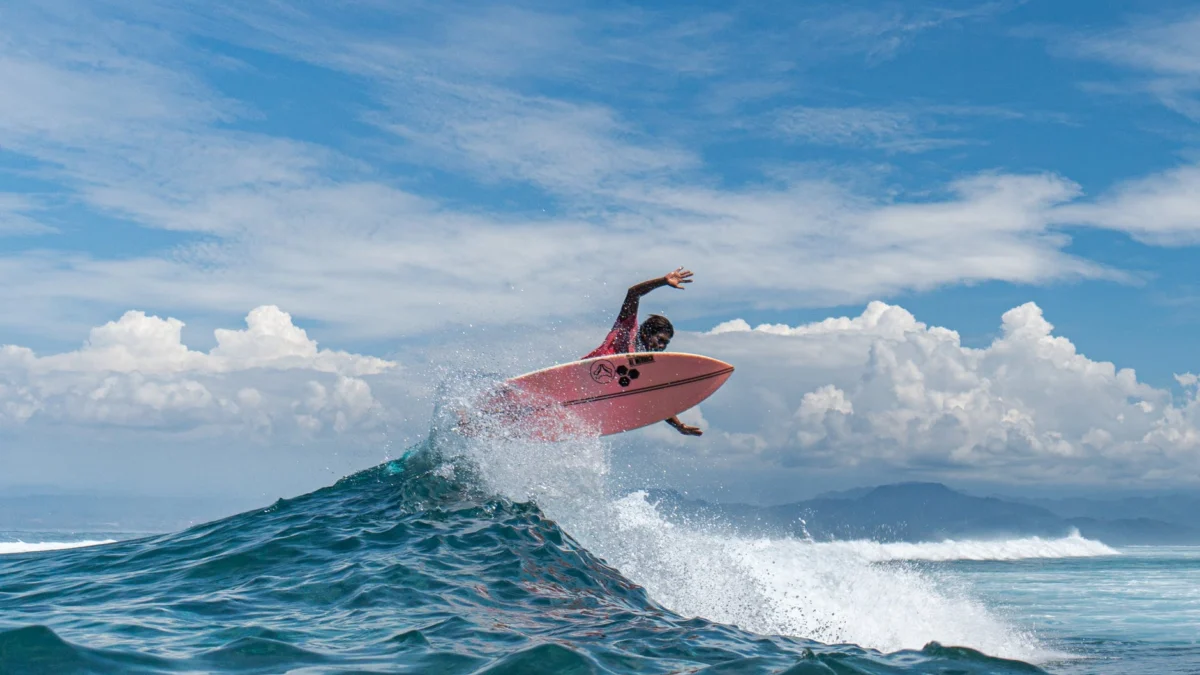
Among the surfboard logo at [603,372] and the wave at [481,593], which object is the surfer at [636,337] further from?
the wave at [481,593]

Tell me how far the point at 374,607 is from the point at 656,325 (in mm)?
8294

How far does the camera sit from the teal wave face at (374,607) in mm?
6570

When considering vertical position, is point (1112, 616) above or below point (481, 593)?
below

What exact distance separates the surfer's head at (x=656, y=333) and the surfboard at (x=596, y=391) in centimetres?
20

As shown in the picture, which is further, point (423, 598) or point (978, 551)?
point (978, 551)

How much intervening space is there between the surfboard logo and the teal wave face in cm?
329

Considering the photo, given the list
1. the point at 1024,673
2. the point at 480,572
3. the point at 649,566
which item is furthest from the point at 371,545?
the point at 1024,673

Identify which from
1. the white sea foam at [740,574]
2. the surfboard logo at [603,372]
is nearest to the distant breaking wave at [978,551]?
the surfboard logo at [603,372]

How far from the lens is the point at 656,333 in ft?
51.0

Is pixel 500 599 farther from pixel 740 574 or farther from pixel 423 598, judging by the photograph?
pixel 740 574

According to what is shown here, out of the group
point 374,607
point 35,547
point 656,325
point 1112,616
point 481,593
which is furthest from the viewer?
point 35,547

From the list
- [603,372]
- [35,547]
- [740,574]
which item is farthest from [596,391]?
[35,547]

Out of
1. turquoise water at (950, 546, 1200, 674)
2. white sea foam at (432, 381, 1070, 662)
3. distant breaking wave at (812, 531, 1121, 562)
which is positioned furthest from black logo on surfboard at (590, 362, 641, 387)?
distant breaking wave at (812, 531, 1121, 562)

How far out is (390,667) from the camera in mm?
6375
